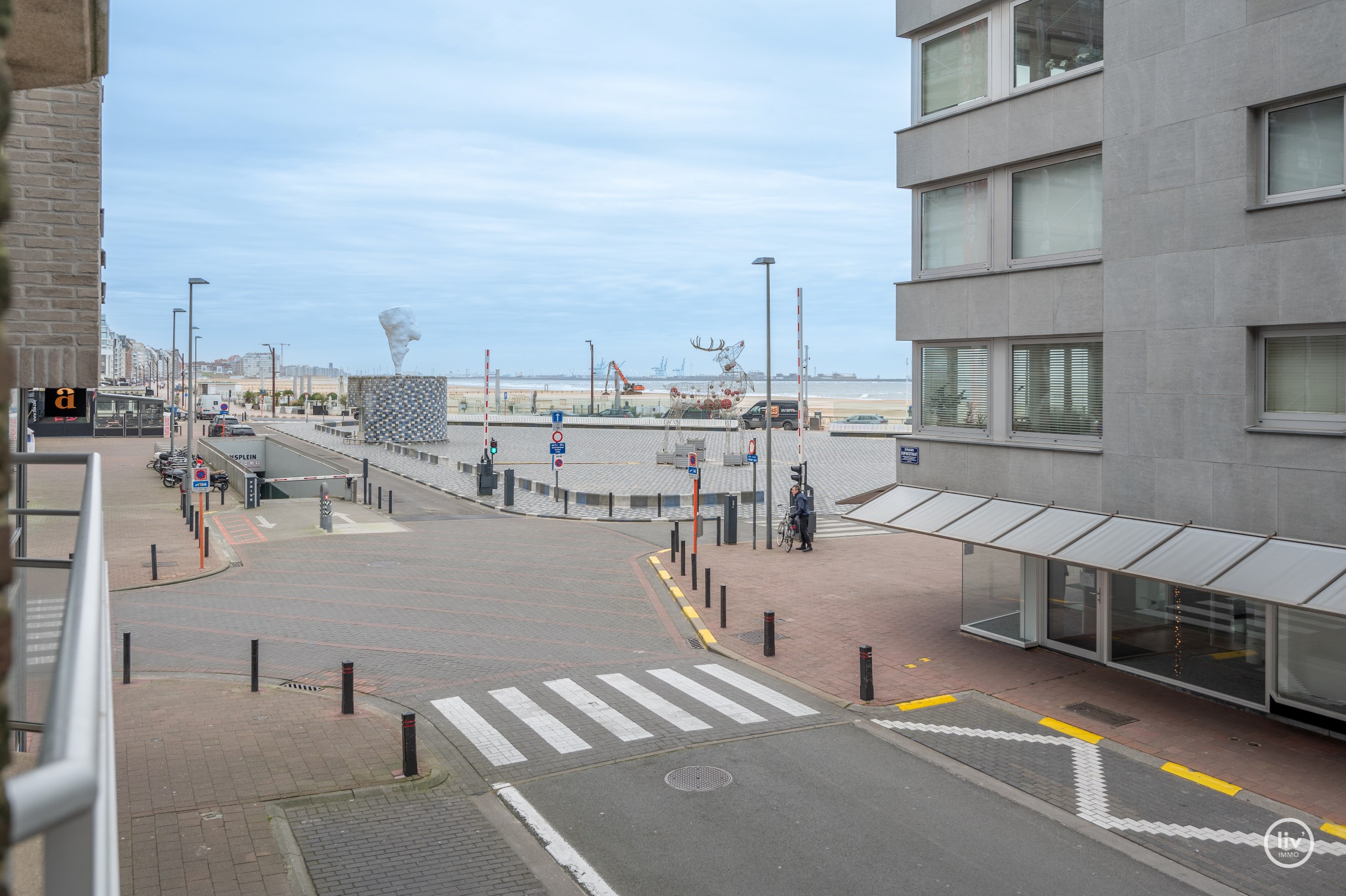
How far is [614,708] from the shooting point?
49.3 feet

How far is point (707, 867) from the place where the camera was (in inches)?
393

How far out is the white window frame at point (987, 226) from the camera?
1762 centimetres

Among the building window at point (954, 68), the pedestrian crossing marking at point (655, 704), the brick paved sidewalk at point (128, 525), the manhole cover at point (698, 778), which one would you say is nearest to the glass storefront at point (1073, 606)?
the pedestrian crossing marking at point (655, 704)

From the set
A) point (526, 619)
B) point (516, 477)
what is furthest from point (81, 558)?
point (516, 477)

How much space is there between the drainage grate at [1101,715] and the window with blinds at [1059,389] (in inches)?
167

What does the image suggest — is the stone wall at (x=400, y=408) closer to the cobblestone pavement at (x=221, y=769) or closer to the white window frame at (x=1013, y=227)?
the cobblestone pavement at (x=221, y=769)

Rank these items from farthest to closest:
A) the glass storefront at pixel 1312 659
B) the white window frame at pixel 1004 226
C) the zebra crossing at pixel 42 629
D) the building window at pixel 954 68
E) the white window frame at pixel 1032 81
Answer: the building window at pixel 954 68, the white window frame at pixel 1004 226, the white window frame at pixel 1032 81, the glass storefront at pixel 1312 659, the zebra crossing at pixel 42 629

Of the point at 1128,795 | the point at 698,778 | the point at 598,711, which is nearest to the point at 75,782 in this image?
the point at 698,778

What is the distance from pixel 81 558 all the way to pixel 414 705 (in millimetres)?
12959

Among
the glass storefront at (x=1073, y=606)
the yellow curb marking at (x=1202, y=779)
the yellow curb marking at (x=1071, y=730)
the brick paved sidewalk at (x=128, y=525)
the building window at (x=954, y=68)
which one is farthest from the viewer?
the building window at (x=954, y=68)

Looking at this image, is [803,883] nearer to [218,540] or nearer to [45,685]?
[45,685]

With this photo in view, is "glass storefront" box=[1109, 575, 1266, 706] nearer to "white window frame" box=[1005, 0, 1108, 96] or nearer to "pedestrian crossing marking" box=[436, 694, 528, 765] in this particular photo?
"white window frame" box=[1005, 0, 1108, 96]

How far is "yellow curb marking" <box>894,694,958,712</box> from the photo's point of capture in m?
15.2

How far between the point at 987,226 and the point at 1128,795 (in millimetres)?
9939
